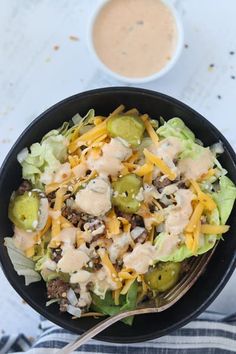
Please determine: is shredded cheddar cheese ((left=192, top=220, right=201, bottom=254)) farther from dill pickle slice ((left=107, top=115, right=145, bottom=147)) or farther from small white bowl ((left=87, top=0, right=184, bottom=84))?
small white bowl ((left=87, top=0, right=184, bottom=84))

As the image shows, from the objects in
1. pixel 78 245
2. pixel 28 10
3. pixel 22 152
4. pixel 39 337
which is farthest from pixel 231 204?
pixel 28 10

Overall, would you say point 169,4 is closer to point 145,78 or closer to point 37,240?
point 145,78

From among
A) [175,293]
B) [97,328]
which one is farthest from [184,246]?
[97,328]

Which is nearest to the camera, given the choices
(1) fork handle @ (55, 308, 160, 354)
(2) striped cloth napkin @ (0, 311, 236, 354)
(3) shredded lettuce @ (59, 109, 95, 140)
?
(1) fork handle @ (55, 308, 160, 354)

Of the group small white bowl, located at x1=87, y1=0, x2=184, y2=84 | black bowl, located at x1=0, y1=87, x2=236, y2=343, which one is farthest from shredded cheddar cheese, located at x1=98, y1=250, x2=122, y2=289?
small white bowl, located at x1=87, y1=0, x2=184, y2=84

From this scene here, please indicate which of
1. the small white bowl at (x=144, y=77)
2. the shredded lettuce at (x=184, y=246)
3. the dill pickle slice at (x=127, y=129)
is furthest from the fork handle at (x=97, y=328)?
the small white bowl at (x=144, y=77)

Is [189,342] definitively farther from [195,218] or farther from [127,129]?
[127,129]
